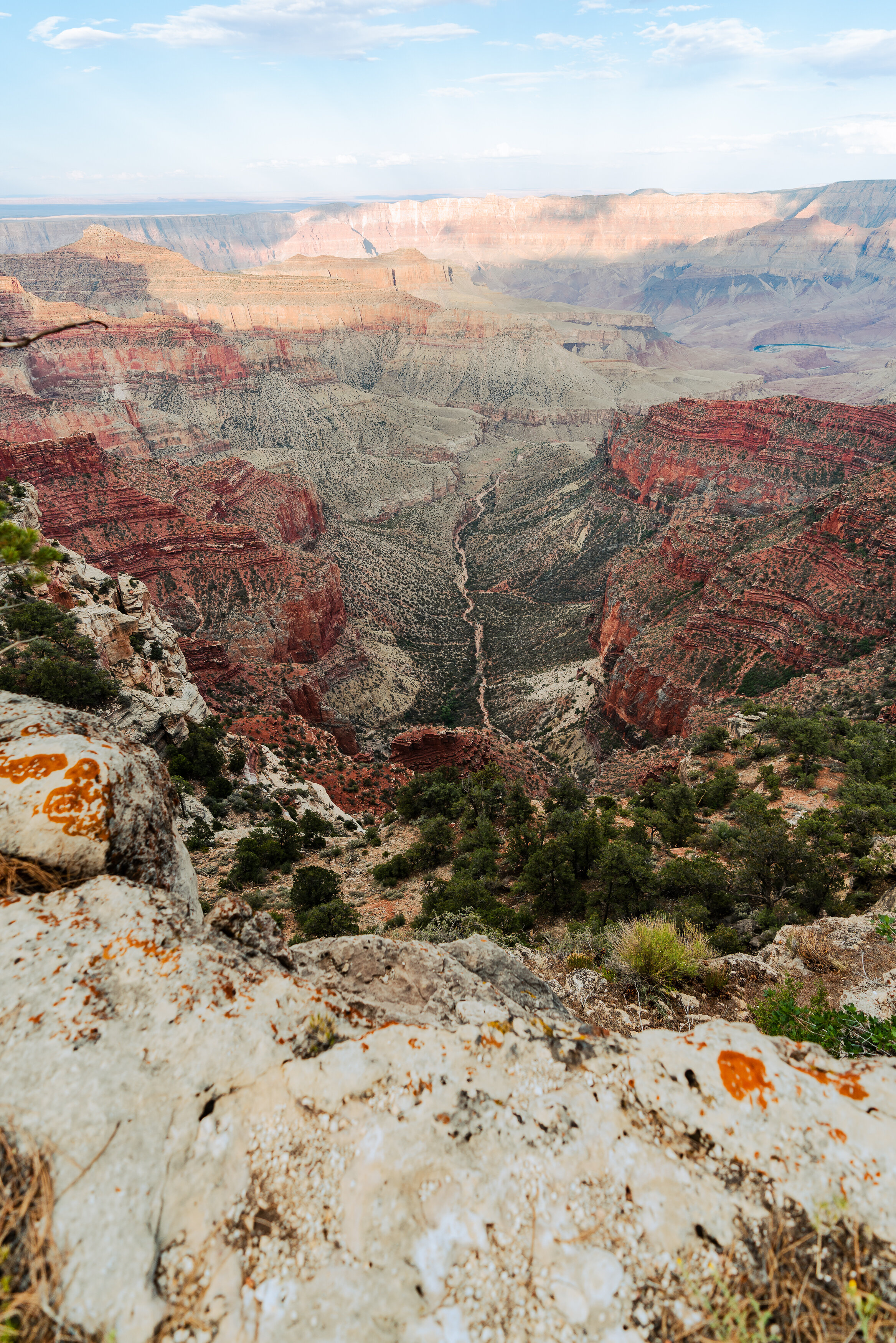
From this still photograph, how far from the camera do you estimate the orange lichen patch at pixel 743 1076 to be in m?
5.70

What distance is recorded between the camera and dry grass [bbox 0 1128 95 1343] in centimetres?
413

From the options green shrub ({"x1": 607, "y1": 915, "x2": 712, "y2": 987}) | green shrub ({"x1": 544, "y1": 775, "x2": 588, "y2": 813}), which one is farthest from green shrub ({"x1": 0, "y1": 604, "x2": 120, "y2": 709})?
green shrub ({"x1": 544, "y1": 775, "x2": 588, "y2": 813})

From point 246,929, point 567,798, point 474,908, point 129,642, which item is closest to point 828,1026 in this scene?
point 246,929

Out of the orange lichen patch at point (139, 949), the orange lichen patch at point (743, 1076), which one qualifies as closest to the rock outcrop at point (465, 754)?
the orange lichen patch at point (139, 949)

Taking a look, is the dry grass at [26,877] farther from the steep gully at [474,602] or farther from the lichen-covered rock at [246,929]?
the steep gully at [474,602]

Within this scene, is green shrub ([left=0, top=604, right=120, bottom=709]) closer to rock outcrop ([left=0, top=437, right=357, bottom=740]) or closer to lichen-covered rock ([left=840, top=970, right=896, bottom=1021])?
lichen-covered rock ([left=840, top=970, right=896, bottom=1021])

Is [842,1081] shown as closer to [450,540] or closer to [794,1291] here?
[794,1291]

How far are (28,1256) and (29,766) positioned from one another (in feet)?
19.1

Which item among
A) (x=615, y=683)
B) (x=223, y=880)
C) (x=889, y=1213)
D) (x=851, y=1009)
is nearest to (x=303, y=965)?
(x=889, y=1213)

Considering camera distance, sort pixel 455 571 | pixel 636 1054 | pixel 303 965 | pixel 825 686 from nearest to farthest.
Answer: pixel 636 1054 → pixel 303 965 → pixel 825 686 → pixel 455 571

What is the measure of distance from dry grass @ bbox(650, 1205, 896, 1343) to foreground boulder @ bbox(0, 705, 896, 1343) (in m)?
0.14

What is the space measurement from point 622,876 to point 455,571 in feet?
311

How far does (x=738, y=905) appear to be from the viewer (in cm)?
2047

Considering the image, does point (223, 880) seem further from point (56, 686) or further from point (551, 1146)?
point (551, 1146)
